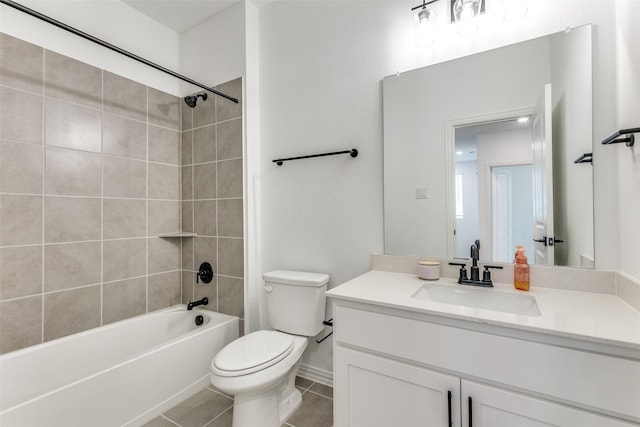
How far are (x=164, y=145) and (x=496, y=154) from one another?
2.34 metres

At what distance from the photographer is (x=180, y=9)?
7.06ft

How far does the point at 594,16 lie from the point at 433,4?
69 centimetres

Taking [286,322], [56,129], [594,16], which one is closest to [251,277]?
[286,322]

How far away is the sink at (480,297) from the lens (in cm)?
117

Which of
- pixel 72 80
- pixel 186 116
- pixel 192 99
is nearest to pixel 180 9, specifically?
pixel 192 99

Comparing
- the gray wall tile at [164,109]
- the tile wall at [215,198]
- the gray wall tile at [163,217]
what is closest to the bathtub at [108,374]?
the tile wall at [215,198]

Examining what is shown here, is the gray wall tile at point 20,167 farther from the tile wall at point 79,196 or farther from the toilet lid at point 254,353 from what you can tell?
the toilet lid at point 254,353

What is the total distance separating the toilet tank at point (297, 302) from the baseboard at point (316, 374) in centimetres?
38

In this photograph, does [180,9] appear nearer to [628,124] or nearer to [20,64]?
[20,64]

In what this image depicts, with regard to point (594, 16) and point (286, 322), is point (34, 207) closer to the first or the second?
point (286, 322)

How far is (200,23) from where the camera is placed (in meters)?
2.31

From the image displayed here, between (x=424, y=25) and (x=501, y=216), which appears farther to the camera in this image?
(x=424, y=25)

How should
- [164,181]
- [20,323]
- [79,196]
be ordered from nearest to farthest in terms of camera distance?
[20,323], [79,196], [164,181]

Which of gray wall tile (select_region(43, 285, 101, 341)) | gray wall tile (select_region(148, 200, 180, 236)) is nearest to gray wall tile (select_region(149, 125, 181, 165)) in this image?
gray wall tile (select_region(148, 200, 180, 236))
